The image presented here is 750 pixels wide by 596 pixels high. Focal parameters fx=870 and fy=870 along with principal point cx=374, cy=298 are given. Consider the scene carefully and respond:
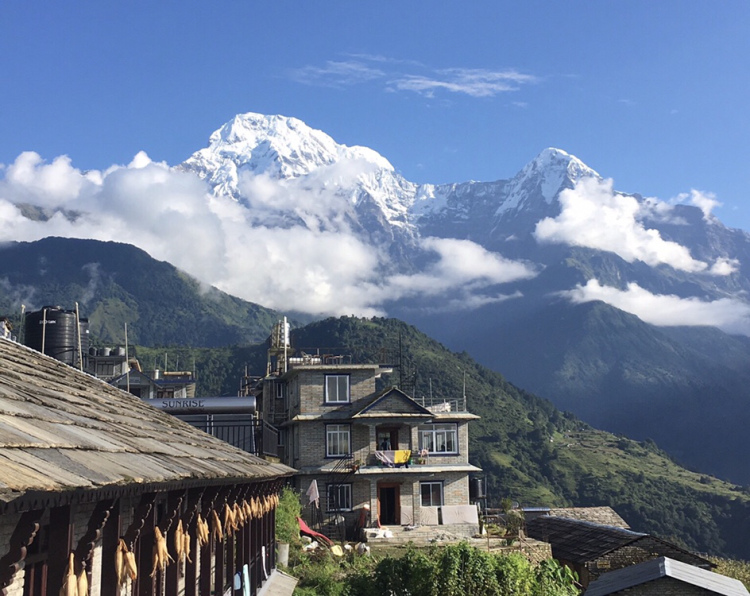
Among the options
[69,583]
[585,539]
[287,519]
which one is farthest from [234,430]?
[69,583]

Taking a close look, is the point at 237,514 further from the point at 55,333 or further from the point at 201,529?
the point at 55,333

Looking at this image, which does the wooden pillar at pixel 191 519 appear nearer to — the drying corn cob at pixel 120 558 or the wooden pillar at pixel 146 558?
the wooden pillar at pixel 146 558

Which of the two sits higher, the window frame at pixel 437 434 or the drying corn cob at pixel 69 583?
the window frame at pixel 437 434

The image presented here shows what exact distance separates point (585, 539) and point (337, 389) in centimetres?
1612

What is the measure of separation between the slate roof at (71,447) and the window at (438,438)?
41.4 meters

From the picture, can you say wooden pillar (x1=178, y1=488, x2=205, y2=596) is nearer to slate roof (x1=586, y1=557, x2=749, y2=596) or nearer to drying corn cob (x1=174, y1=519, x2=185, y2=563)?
drying corn cob (x1=174, y1=519, x2=185, y2=563)

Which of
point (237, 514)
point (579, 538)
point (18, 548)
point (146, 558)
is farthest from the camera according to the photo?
point (579, 538)

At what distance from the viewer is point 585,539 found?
44.1 m

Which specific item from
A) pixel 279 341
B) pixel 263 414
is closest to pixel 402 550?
pixel 263 414

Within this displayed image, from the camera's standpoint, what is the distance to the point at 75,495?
4.64 meters

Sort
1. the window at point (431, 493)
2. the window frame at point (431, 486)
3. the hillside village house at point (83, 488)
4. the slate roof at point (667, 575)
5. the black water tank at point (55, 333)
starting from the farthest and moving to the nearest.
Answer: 1. the window at point (431, 493)
2. the window frame at point (431, 486)
3. the black water tank at point (55, 333)
4. the slate roof at point (667, 575)
5. the hillside village house at point (83, 488)

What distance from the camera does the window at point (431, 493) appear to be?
167 feet

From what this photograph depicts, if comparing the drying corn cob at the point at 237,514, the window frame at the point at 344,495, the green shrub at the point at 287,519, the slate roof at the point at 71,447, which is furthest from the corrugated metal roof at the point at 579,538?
the slate roof at the point at 71,447

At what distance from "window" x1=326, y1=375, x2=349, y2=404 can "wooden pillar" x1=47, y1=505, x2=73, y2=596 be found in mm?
44562
